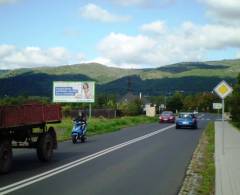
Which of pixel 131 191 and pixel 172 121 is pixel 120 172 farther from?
pixel 172 121

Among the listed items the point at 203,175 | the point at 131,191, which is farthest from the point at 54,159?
the point at 131,191

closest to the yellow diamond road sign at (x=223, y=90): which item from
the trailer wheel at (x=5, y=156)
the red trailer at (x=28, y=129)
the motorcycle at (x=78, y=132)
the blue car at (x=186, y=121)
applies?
the red trailer at (x=28, y=129)

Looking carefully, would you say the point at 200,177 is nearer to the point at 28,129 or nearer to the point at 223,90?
the point at 28,129

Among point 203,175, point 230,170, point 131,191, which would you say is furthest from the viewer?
point 230,170

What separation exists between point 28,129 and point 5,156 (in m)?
2.04

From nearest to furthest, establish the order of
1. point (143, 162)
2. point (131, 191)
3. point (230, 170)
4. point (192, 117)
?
1. point (131, 191)
2. point (230, 170)
3. point (143, 162)
4. point (192, 117)

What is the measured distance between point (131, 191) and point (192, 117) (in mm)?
38616

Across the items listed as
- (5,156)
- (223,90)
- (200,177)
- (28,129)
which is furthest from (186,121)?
(5,156)

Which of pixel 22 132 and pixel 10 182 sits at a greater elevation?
pixel 22 132

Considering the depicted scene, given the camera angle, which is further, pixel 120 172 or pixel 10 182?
pixel 120 172

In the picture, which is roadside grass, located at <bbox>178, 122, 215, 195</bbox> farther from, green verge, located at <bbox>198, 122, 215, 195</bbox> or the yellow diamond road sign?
the yellow diamond road sign

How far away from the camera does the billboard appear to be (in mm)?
63156

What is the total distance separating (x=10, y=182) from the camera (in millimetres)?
11969

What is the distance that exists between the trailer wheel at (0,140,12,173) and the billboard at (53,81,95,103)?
48449 millimetres
